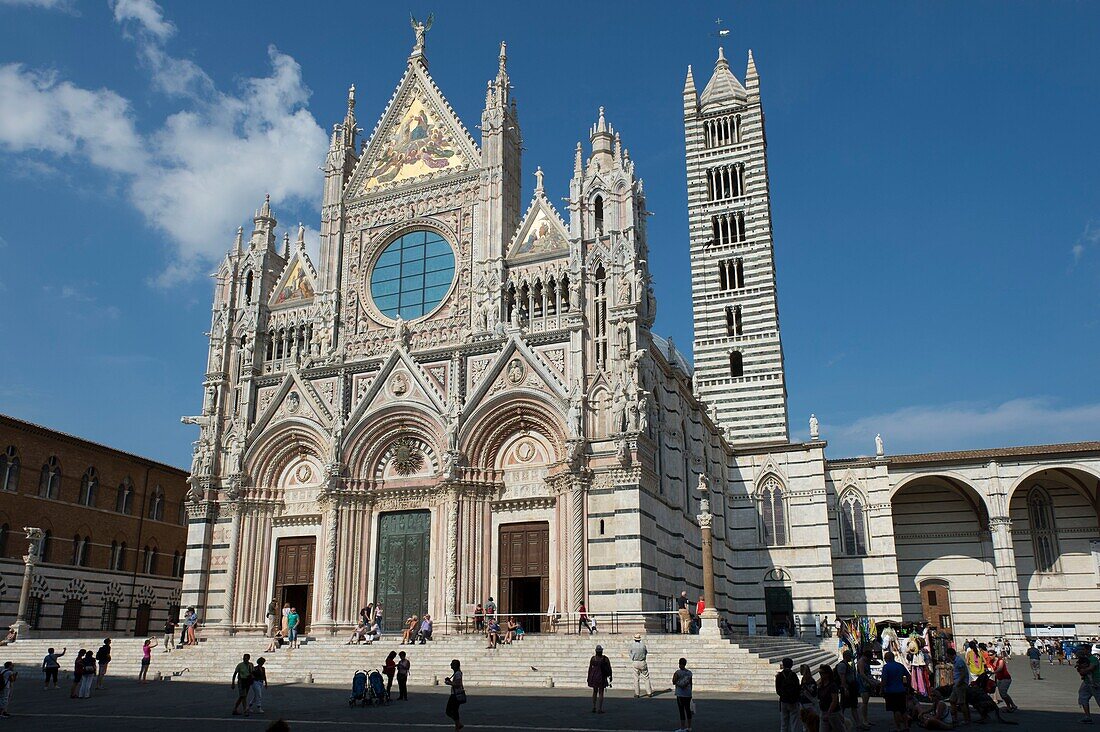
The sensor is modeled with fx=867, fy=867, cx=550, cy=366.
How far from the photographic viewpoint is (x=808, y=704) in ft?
39.2

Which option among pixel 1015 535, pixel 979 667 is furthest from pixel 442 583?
pixel 1015 535

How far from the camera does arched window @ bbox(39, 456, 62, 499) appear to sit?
127ft

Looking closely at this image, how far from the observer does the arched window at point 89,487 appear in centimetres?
4097

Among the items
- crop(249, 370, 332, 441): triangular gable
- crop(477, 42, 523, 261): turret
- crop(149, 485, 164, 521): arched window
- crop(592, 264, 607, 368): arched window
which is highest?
crop(477, 42, 523, 261): turret

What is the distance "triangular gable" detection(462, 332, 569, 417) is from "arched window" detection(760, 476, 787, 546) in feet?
57.5

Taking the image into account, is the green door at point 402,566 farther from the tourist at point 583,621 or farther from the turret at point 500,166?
the turret at point 500,166

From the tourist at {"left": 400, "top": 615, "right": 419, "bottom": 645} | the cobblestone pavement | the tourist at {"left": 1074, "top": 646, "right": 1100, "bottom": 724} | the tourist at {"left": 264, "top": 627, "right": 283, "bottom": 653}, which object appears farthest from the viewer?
the tourist at {"left": 264, "top": 627, "right": 283, "bottom": 653}

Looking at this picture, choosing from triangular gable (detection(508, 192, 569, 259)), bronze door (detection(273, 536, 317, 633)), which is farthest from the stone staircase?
triangular gable (detection(508, 192, 569, 259))

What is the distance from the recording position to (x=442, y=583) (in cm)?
2955

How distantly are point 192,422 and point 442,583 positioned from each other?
1323 cm

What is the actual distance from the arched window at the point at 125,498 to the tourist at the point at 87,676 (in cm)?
2382

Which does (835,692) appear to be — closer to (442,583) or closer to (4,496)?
(442,583)

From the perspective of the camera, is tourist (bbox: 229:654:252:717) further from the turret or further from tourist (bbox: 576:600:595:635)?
the turret

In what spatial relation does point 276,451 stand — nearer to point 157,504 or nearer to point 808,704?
point 157,504
